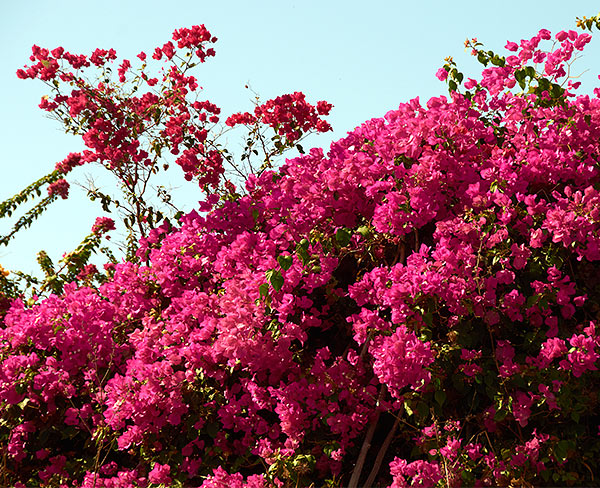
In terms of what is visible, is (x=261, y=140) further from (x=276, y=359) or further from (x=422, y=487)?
(x=422, y=487)

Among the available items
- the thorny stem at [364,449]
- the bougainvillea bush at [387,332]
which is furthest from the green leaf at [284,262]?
the thorny stem at [364,449]

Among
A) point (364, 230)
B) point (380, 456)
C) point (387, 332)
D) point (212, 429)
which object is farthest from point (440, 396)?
point (212, 429)

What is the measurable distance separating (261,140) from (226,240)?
7.85 ft

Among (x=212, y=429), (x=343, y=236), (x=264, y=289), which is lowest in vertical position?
(x=212, y=429)

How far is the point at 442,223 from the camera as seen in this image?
339 centimetres

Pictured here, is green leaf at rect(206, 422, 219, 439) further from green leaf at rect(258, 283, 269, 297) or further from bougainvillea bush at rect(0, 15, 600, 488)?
green leaf at rect(258, 283, 269, 297)

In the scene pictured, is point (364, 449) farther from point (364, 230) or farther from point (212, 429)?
point (364, 230)

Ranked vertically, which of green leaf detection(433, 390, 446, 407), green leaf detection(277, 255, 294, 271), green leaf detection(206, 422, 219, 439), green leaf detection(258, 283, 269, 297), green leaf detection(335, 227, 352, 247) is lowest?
green leaf detection(206, 422, 219, 439)

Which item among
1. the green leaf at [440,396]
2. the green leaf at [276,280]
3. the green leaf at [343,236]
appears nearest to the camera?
the green leaf at [440,396]

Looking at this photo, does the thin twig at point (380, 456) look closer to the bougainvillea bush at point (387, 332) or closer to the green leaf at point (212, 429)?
the bougainvillea bush at point (387, 332)

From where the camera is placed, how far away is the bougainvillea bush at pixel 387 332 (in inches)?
125

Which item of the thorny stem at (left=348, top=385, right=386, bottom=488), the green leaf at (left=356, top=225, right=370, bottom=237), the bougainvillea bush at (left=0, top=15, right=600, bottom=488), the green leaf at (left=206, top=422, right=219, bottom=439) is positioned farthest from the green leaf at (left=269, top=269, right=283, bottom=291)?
the green leaf at (left=206, top=422, right=219, bottom=439)

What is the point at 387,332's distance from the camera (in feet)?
10.9

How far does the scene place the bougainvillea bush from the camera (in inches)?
125
